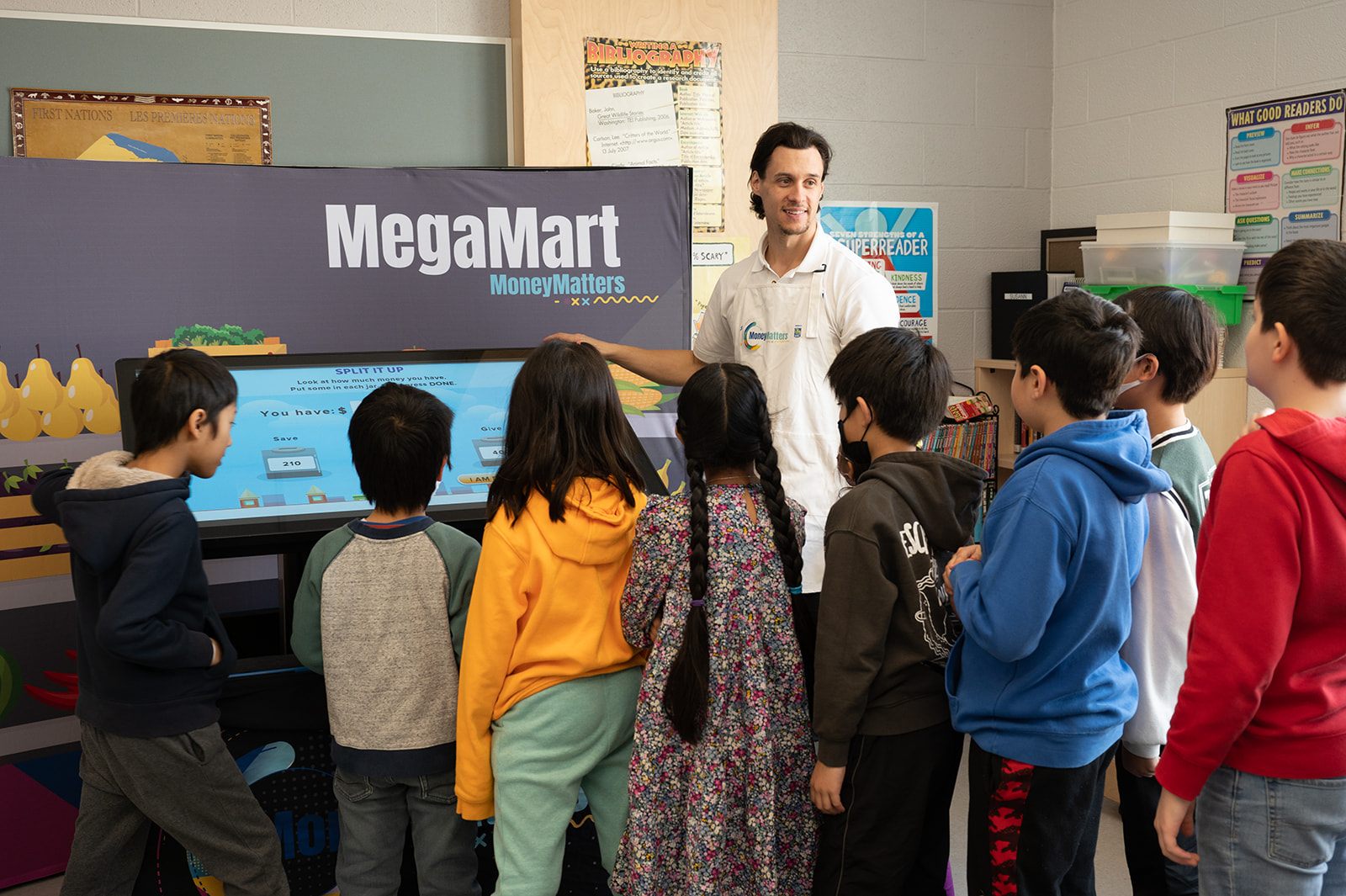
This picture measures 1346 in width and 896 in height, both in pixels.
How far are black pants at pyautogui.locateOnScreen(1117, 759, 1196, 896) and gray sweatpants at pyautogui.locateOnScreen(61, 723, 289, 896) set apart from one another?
55.4 inches

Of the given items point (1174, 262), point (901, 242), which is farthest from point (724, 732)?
point (901, 242)

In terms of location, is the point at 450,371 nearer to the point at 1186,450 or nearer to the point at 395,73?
the point at 395,73

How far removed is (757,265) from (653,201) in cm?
49

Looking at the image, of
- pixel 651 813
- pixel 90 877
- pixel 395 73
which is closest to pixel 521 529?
pixel 651 813

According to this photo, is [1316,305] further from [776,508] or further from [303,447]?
[303,447]

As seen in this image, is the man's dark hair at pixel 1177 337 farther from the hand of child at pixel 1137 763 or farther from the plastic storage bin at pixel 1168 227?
the plastic storage bin at pixel 1168 227

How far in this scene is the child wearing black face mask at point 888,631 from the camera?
1414 millimetres

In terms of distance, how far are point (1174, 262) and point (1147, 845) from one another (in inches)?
78.5

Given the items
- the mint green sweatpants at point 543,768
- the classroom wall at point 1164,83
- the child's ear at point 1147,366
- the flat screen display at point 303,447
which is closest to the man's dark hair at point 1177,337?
the child's ear at point 1147,366

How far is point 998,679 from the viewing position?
137 centimetres

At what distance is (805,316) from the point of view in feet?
7.32

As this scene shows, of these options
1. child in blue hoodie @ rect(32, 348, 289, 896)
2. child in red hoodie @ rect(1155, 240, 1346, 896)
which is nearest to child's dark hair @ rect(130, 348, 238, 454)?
child in blue hoodie @ rect(32, 348, 289, 896)

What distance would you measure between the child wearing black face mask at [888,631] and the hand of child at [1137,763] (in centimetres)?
29

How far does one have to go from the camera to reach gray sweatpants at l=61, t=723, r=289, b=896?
1.61 m
